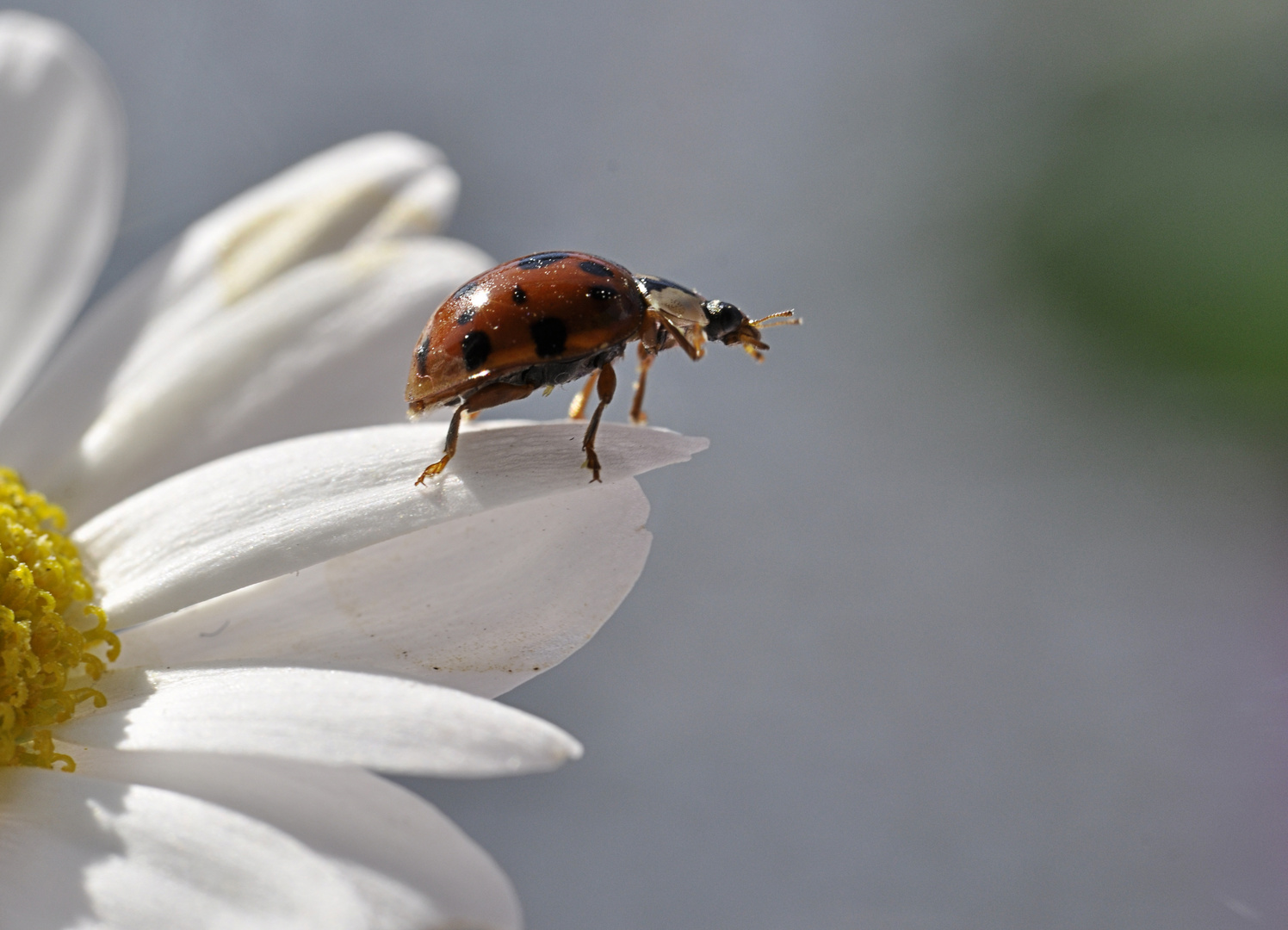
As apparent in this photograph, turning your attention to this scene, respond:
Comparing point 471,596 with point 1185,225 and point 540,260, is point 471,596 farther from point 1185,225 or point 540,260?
point 1185,225

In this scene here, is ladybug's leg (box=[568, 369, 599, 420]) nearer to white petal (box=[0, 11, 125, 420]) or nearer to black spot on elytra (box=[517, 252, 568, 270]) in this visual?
black spot on elytra (box=[517, 252, 568, 270])

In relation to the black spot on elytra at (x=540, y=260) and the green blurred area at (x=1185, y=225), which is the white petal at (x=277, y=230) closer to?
the black spot on elytra at (x=540, y=260)

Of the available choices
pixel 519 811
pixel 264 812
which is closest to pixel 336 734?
pixel 264 812

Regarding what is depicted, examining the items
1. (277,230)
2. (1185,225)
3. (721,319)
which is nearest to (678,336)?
(721,319)

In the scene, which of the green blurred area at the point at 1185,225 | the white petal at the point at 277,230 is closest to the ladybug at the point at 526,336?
the white petal at the point at 277,230

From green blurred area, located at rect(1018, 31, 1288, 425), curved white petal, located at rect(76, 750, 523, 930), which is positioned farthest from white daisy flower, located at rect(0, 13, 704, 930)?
green blurred area, located at rect(1018, 31, 1288, 425)

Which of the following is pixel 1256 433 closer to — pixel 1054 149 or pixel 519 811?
pixel 1054 149
